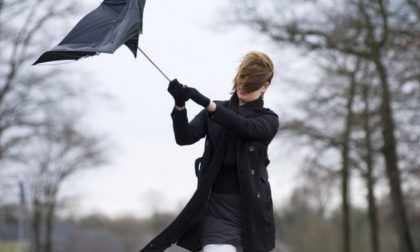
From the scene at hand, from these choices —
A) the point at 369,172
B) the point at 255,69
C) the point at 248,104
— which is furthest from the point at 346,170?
the point at 255,69

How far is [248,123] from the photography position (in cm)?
458

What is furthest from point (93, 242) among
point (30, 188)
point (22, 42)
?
point (22, 42)

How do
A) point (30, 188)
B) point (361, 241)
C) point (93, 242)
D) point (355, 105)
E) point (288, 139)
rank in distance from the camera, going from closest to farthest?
point (355, 105) → point (288, 139) → point (30, 188) → point (361, 241) → point (93, 242)

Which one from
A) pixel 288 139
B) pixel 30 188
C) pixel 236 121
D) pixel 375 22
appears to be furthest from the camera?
pixel 30 188

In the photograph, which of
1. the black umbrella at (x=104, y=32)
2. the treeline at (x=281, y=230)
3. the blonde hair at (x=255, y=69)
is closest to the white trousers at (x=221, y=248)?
the blonde hair at (x=255, y=69)

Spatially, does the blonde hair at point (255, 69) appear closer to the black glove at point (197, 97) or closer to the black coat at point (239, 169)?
the black coat at point (239, 169)

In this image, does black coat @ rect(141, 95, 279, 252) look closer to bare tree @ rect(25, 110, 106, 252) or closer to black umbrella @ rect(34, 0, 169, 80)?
black umbrella @ rect(34, 0, 169, 80)

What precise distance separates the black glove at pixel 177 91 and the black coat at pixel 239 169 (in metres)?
0.11

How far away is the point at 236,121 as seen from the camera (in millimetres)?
4500

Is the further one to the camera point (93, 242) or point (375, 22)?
point (93, 242)

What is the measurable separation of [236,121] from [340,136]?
20.9 meters

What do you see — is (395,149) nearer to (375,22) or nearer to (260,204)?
(375,22)

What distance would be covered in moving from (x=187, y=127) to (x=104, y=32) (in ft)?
2.34

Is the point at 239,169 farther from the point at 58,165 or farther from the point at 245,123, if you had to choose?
the point at 58,165
